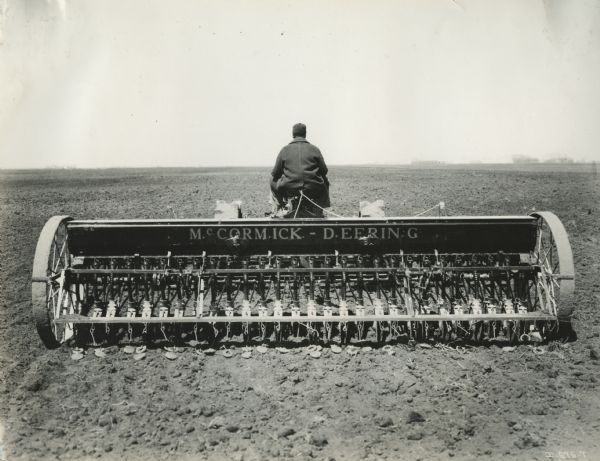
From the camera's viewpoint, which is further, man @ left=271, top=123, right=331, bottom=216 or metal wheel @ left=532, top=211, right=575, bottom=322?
man @ left=271, top=123, right=331, bottom=216

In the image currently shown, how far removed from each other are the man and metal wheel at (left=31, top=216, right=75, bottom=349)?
9.55 ft

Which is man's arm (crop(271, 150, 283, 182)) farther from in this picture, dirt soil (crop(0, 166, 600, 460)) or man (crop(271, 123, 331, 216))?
dirt soil (crop(0, 166, 600, 460))

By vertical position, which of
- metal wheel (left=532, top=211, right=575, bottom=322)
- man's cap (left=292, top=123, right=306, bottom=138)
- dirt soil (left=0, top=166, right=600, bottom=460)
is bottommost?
dirt soil (left=0, top=166, right=600, bottom=460)

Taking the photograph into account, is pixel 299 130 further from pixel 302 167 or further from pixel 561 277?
pixel 561 277

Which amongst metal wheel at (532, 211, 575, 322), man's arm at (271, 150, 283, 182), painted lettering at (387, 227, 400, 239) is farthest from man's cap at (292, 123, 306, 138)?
metal wheel at (532, 211, 575, 322)

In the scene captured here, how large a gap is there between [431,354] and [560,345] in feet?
5.09

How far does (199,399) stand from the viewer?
14.5 ft

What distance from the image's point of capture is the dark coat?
6617 mm

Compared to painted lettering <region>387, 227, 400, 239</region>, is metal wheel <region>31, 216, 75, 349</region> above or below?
below

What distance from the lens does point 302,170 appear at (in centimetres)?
661

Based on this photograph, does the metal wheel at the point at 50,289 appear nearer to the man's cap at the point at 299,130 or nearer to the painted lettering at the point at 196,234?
the painted lettering at the point at 196,234

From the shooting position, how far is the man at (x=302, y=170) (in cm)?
662

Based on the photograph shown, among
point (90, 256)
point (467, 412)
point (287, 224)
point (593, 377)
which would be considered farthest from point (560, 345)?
point (90, 256)

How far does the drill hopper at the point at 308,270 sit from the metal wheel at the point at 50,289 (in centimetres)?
2
